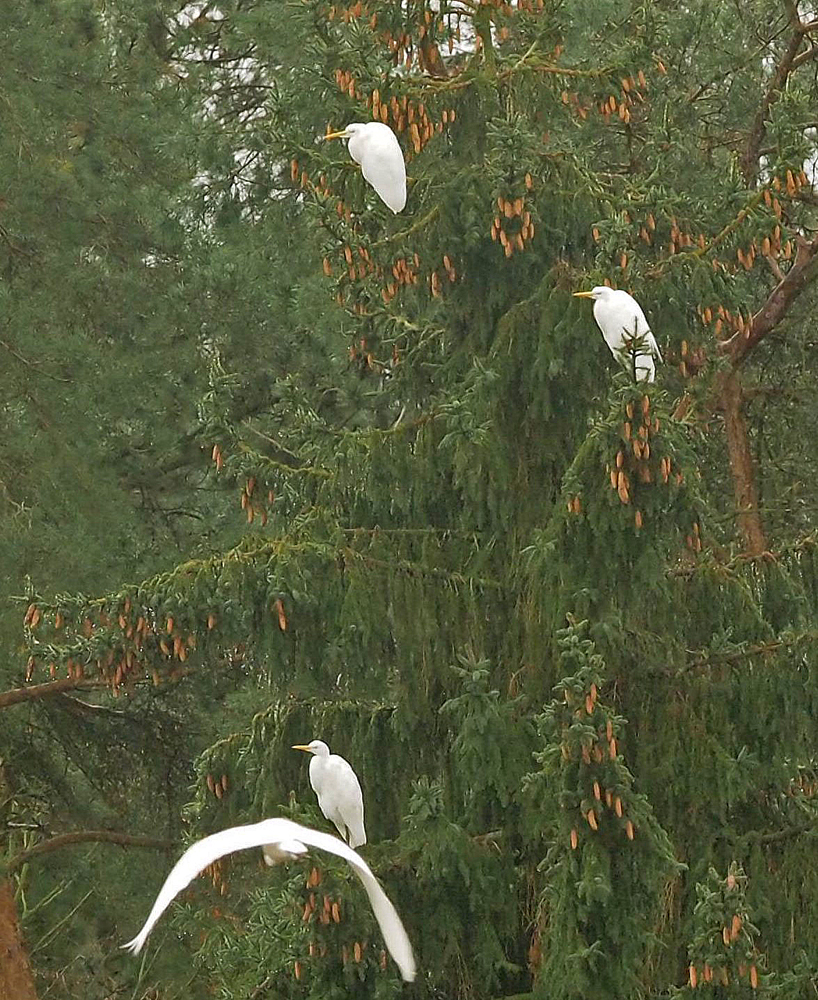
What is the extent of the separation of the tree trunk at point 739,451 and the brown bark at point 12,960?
3614 mm

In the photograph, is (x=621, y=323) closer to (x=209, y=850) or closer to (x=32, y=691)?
(x=209, y=850)

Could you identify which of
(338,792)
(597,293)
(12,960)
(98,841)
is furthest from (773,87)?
(12,960)

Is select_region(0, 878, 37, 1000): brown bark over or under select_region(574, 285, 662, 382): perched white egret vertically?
under

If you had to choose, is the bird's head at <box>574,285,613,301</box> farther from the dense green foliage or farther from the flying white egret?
the flying white egret

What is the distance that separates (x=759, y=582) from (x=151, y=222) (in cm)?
400

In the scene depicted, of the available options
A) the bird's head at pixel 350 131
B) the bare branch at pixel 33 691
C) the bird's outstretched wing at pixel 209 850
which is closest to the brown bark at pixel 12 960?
the bare branch at pixel 33 691

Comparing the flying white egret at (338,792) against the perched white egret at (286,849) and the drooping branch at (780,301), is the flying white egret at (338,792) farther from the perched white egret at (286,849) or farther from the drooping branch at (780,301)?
the drooping branch at (780,301)

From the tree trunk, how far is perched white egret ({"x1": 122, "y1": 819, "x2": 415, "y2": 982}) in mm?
4580

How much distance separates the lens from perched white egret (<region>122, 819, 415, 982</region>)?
337 centimetres

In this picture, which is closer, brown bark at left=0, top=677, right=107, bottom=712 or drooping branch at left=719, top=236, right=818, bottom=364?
drooping branch at left=719, top=236, right=818, bottom=364

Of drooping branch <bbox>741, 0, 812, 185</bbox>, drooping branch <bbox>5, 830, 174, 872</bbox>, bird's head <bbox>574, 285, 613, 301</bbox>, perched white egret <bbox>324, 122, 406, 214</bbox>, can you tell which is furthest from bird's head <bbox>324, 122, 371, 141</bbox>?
drooping branch <bbox>5, 830, 174, 872</bbox>

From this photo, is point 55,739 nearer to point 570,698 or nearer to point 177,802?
point 177,802

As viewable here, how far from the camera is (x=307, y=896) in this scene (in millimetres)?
4969

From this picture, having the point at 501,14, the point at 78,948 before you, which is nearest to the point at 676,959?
the point at 501,14
